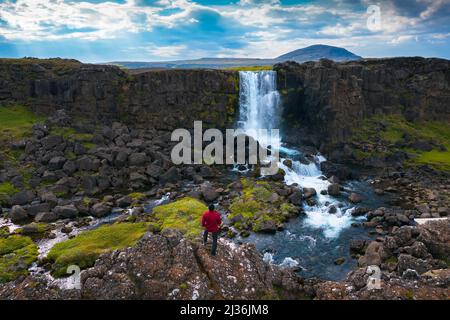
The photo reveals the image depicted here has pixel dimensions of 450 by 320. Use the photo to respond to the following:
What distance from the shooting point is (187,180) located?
50219 mm

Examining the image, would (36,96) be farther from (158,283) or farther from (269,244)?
(158,283)

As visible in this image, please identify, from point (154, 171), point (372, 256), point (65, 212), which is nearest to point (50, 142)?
point (154, 171)

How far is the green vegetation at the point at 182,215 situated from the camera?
33222mm

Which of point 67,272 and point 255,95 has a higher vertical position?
point 255,95

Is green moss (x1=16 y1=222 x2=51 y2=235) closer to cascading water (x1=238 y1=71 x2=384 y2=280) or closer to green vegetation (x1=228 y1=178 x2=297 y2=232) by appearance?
green vegetation (x1=228 y1=178 x2=297 y2=232)

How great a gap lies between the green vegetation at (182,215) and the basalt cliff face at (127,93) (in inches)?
1188

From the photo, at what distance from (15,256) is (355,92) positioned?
196ft

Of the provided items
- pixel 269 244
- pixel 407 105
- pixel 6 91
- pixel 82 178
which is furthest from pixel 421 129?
pixel 6 91

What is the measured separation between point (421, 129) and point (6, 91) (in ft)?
256

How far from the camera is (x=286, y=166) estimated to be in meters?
53.2

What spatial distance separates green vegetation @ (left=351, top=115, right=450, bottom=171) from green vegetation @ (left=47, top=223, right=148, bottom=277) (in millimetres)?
42641

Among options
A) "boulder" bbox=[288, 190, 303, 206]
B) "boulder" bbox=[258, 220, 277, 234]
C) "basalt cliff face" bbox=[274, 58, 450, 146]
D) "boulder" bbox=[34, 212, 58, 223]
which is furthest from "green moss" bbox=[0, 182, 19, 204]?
"basalt cliff face" bbox=[274, 58, 450, 146]

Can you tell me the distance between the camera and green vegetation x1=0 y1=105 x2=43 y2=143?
55.2 metres

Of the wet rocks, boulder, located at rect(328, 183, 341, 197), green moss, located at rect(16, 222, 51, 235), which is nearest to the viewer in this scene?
the wet rocks
